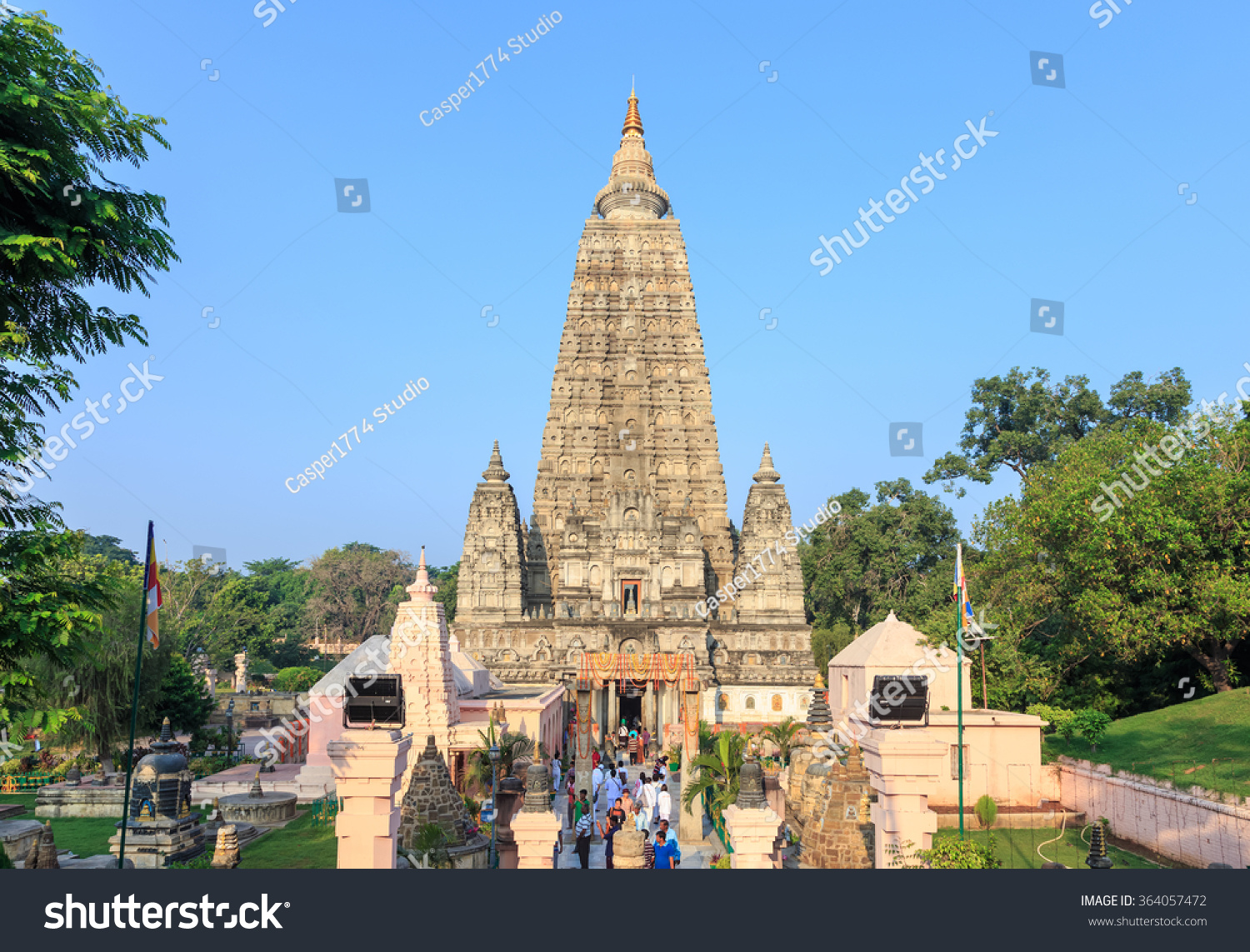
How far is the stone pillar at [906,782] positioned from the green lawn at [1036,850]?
850cm

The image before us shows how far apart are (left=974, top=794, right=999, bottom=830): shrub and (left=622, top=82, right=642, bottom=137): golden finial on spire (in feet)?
174

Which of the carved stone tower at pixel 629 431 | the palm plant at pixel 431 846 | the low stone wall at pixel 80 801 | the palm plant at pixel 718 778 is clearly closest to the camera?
the palm plant at pixel 431 846

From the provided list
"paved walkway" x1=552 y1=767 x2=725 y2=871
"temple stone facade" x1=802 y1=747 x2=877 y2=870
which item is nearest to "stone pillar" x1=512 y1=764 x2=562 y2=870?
"paved walkway" x1=552 y1=767 x2=725 y2=871

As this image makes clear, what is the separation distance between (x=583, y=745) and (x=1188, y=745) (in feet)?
64.2

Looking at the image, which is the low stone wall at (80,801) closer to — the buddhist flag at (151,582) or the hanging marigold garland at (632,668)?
the buddhist flag at (151,582)

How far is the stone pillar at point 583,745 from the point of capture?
78.2 feet

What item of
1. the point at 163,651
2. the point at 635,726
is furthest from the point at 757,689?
the point at 163,651

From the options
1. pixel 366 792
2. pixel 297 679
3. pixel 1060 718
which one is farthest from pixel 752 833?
pixel 297 679

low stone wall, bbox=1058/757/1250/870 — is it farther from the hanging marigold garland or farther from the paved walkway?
the hanging marigold garland

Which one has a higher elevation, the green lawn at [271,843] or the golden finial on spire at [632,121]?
the golden finial on spire at [632,121]

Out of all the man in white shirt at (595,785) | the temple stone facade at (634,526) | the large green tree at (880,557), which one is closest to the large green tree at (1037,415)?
the large green tree at (880,557)
